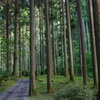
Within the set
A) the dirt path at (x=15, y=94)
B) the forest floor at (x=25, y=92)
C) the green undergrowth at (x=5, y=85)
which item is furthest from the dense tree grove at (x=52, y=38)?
the green undergrowth at (x=5, y=85)

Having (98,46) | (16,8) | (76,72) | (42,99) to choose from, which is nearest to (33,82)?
(42,99)

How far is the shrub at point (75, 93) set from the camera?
24.9ft

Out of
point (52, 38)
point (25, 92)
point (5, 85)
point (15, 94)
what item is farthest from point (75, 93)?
point (52, 38)

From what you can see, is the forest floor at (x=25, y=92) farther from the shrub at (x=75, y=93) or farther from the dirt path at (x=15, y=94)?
the shrub at (x=75, y=93)

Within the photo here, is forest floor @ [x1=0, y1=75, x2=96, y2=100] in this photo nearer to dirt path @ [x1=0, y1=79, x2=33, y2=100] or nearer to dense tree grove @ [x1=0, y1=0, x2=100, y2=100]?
dirt path @ [x1=0, y1=79, x2=33, y2=100]

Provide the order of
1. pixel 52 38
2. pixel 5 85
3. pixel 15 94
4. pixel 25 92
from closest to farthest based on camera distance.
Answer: pixel 15 94 → pixel 25 92 → pixel 5 85 → pixel 52 38

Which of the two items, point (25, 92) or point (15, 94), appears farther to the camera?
point (25, 92)

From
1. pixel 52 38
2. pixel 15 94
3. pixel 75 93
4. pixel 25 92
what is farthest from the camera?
pixel 52 38

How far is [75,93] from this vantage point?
7.77m

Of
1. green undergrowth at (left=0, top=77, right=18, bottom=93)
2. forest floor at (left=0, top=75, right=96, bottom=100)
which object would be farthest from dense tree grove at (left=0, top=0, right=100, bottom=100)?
green undergrowth at (left=0, top=77, right=18, bottom=93)

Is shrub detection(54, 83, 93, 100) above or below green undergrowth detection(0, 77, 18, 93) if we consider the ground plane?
above

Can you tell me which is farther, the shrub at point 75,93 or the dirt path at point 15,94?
the dirt path at point 15,94

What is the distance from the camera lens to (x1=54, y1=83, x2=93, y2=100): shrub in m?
7.59

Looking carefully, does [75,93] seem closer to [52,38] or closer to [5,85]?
[5,85]
